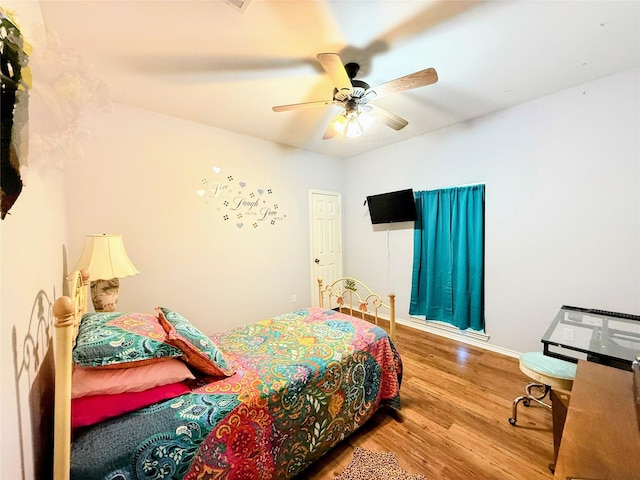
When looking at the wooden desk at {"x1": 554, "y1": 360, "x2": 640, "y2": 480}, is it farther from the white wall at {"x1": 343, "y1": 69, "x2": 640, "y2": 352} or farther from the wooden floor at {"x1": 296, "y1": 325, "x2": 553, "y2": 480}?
the white wall at {"x1": 343, "y1": 69, "x2": 640, "y2": 352}

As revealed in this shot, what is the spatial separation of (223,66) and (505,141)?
2.92 metres

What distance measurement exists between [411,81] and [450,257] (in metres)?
2.27

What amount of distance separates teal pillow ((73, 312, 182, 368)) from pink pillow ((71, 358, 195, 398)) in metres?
0.03

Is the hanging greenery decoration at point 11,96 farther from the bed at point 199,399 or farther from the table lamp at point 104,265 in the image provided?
the table lamp at point 104,265

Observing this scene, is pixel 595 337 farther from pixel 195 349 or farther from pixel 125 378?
pixel 125 378

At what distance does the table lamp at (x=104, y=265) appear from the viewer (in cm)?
183

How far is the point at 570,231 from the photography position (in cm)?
241

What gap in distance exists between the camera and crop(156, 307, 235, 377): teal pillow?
129 centimetres

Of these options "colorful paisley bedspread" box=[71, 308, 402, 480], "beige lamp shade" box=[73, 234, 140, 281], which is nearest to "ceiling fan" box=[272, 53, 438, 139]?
"beige lamp shade" box=[73, 234, 140, 281]

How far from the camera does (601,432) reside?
86 cm

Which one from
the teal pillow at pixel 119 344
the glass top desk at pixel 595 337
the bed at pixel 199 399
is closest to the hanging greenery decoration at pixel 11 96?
the bed at pixel 199 399

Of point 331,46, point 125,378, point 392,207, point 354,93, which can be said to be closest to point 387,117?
point 354,93

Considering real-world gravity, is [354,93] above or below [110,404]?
above

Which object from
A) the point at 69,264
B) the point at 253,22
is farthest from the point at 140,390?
the point at 253,22
